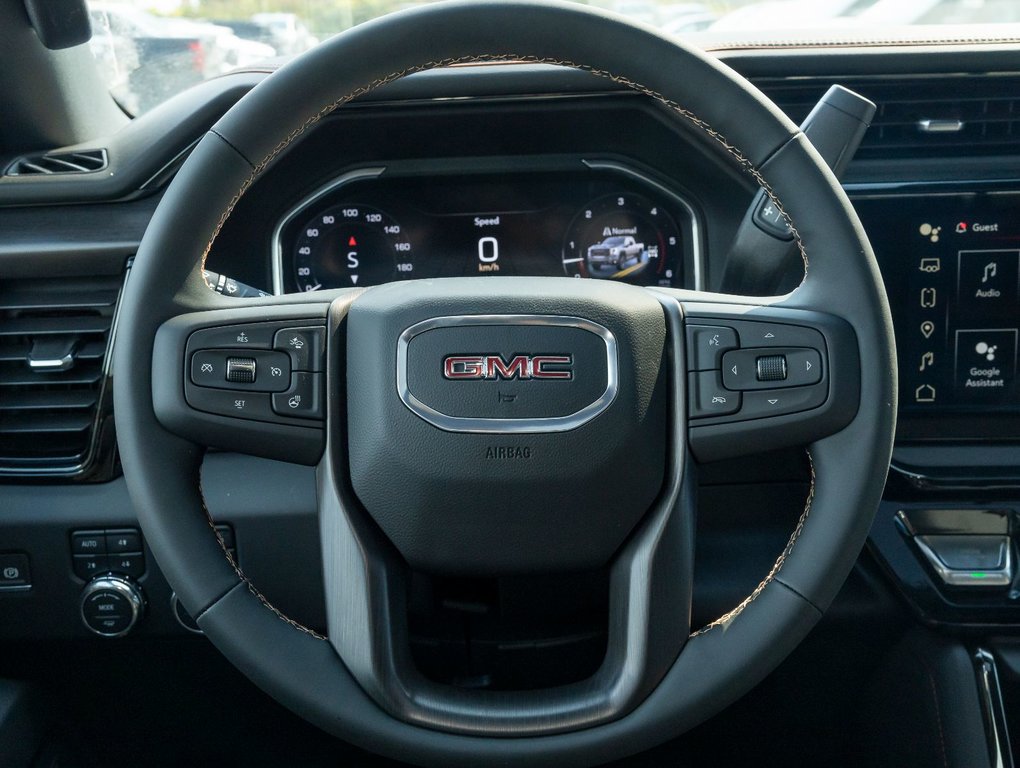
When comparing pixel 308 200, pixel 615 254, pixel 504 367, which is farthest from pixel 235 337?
pixel 615 254

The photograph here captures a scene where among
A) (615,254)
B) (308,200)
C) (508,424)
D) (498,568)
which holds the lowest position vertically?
(498,568)

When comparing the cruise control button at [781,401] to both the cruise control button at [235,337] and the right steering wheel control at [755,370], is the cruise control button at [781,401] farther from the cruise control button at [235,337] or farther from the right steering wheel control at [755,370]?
the cruise control button at [235,337]

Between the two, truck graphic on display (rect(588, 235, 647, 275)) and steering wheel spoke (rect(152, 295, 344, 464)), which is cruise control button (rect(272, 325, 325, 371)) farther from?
truck graphic on display (rect(588, 235, 647, 275))

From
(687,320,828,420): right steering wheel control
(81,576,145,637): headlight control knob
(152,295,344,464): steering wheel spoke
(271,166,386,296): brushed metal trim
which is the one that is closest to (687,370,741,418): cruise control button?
(687,320,828,420): right steering wheel control

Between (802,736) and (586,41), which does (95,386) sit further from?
(802,736)

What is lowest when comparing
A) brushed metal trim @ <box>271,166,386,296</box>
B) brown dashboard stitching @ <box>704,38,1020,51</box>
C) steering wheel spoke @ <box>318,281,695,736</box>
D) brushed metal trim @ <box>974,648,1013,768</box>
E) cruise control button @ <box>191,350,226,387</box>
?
brushed metal trim @ <box>974,648,1013,768</box>

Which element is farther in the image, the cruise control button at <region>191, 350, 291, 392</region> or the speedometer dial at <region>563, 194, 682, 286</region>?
the speedometer dial at <region>563, 194, 682, 286</region>

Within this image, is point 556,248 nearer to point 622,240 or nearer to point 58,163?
point 622,240

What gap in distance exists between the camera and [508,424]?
A: 978mm

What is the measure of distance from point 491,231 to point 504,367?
616mm

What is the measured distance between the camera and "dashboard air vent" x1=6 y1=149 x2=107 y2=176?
4.96ft

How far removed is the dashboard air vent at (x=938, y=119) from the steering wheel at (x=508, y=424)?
1.81 feet

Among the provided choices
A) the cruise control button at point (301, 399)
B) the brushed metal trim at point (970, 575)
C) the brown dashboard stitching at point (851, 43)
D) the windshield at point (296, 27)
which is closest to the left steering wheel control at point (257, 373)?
the cruise control button at point (301, 399)

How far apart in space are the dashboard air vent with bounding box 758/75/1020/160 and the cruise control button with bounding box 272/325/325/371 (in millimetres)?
793
